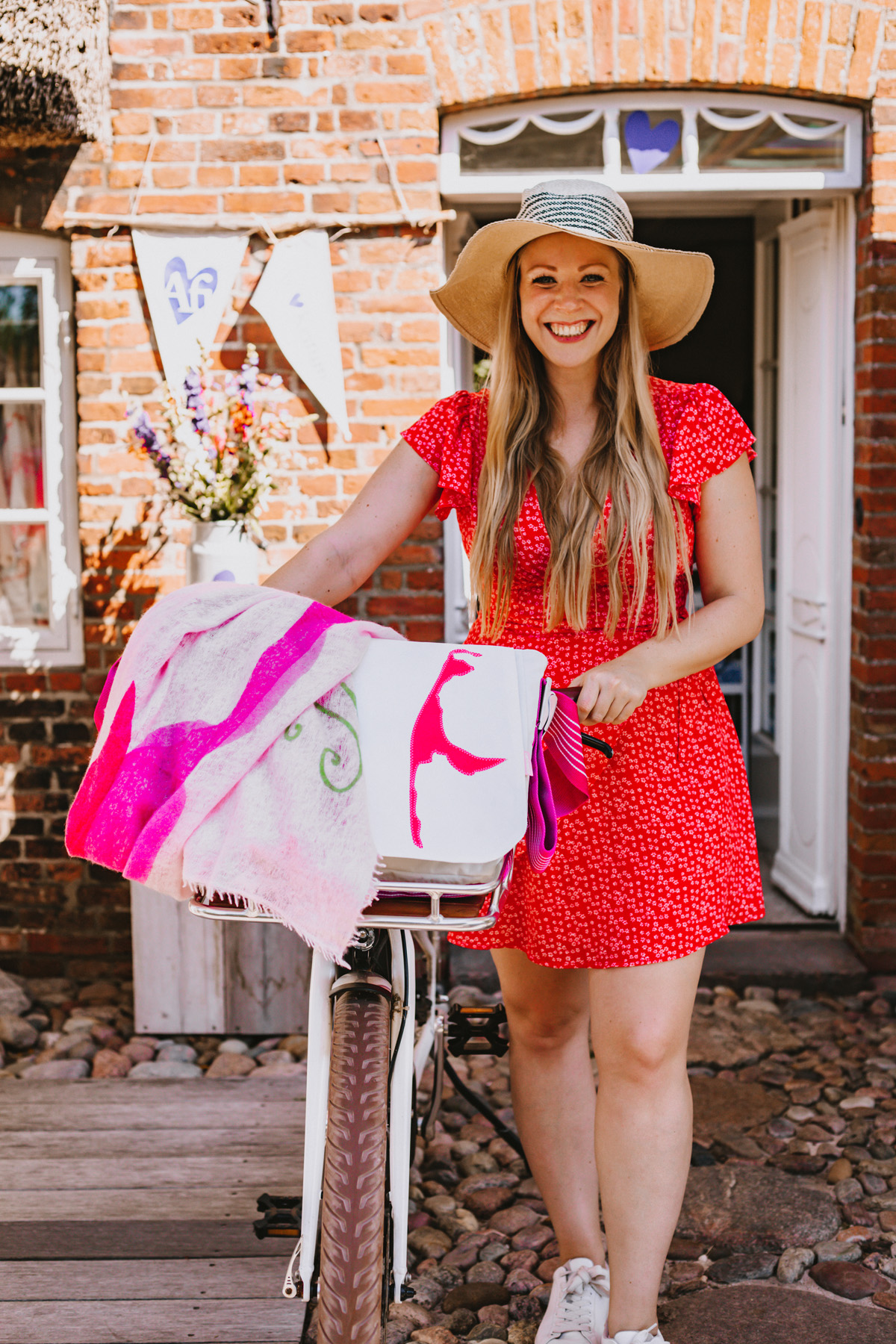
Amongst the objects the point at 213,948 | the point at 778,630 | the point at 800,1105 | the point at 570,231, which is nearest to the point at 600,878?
the point at 570,231

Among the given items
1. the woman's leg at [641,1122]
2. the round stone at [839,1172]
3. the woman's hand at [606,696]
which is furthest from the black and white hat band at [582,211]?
the round stone at [839,1172]

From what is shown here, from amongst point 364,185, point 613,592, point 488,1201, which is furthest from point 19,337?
point 488,1201

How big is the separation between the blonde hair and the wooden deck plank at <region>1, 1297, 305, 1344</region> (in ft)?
4.32

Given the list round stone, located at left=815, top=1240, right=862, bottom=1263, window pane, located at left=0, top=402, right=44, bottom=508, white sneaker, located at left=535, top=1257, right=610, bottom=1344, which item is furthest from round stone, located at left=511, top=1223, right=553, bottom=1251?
window pane, located at left=0, top=402, right=44, bottom=508

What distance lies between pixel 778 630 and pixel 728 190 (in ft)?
5.45

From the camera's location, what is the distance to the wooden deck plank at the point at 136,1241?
2.60 metres

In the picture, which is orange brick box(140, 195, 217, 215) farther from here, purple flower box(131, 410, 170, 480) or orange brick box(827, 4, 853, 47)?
orange brick box(827, 4, 853, 47)

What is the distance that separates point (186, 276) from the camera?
3916 millimetres

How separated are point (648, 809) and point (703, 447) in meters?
0.58

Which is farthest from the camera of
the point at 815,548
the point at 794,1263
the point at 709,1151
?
the point at 815,548

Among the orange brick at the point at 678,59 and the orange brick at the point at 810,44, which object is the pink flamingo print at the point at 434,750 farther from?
the orange brick at the point at 810,44

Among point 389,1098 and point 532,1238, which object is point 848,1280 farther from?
point 389,1098

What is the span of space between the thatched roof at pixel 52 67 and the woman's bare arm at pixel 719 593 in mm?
2508

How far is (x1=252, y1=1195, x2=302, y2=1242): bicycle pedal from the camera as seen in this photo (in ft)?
6.89
